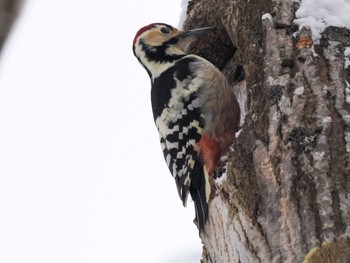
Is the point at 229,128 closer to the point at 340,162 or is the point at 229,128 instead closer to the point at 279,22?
the point at 279,22

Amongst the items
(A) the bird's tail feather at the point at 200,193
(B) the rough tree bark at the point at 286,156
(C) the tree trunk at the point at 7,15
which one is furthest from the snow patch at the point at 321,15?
(C) the tree trunk at the point at 7,15

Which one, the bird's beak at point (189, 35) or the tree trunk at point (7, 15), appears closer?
the tree trunk at point (7, 15)

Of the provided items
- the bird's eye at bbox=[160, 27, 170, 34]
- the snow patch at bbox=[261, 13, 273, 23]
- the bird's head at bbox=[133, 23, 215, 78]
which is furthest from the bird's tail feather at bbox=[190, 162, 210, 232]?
the bird's eye at bbox=[160, 27, 170, 34]

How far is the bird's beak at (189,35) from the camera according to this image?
3.86 metres

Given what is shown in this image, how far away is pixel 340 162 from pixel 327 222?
0.98ft

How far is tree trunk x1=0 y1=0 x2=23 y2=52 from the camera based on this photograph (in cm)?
70

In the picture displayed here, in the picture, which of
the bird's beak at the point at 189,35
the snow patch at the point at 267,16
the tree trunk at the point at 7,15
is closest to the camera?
the tree trunk at the point at 7,15

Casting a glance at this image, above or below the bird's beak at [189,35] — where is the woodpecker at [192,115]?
below

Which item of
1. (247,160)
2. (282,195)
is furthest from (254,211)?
(247,160)

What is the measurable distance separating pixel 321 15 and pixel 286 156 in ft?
3.14

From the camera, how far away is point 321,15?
2.91 m

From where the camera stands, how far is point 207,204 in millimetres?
2885

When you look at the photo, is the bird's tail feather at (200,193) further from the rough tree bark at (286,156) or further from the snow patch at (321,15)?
the snow patch at (321,15)

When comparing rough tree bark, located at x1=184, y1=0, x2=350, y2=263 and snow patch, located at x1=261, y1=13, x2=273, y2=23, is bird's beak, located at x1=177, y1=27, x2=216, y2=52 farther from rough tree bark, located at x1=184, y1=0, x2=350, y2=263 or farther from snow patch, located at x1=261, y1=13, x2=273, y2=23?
snow patch, located at x1=261, y1=13, x2=273, y2=23
